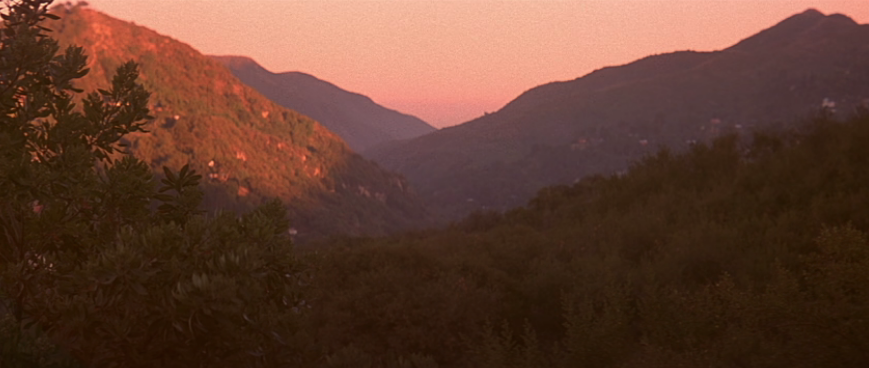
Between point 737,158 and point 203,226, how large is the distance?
32.8m

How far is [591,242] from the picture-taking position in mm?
26312

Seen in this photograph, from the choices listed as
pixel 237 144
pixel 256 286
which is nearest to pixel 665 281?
pixel 256 286

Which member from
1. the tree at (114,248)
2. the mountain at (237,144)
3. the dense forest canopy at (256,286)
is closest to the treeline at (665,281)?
the dense forest canopy at (256,286)

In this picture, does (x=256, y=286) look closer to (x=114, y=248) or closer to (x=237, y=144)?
(x=114, y=248)

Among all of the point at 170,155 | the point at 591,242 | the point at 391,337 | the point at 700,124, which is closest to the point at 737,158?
the point at 591,242

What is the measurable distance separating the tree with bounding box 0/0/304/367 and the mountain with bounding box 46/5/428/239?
97.6 meters

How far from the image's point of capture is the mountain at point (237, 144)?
11494 centimetres

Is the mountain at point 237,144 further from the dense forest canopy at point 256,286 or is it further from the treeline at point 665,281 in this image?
the dense forest canopy at point 256,286

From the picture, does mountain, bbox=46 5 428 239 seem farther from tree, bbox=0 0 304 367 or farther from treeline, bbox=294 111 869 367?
tree, bbox=0 0 304 367

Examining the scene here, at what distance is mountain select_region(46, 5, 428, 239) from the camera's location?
377 feet

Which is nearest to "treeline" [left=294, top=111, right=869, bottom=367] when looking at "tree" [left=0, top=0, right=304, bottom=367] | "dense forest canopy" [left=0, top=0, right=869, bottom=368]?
"dense forest canopy" [left=0, top=0, right=869, bottom=368]

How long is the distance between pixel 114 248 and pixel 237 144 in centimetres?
12687

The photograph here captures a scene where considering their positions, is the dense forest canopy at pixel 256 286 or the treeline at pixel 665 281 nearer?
the dense forest canopy at pixel 256 286

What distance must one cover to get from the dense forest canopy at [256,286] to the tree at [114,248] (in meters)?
0.02
